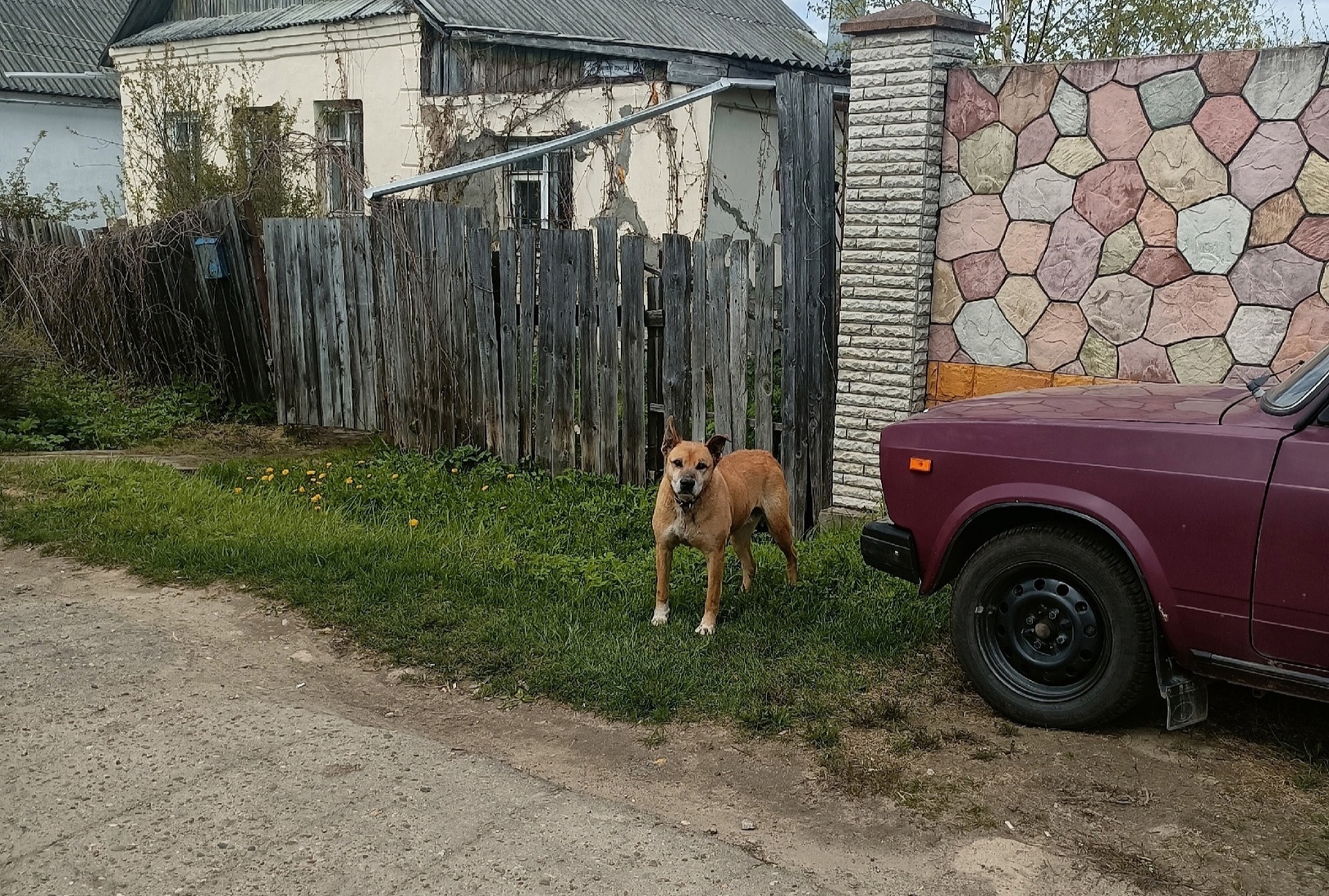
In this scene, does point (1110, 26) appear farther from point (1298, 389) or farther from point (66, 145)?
point (66, 145)

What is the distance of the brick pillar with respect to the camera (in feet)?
22.4

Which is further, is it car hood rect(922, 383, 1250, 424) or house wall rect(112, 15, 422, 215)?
house wall rect(112, 15, 422, 215)

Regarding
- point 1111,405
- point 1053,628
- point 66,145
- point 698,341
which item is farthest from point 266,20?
point 1053,628

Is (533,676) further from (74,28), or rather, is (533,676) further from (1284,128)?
(74,28)

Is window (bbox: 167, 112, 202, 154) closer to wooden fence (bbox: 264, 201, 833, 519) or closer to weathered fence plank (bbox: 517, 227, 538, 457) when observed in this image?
wooden fence (bbox: 264, 201, 833, 519)

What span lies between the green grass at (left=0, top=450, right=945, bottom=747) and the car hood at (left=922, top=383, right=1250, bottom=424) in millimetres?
1155

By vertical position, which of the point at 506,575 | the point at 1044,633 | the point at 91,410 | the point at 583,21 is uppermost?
the point at 583,21

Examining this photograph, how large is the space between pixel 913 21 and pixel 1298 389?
3.44 m

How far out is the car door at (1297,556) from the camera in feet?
12.6

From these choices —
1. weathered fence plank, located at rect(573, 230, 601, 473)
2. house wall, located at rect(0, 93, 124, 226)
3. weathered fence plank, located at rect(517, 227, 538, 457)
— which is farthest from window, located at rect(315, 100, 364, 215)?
house wall, located at rect(0, 93, 124, 226)

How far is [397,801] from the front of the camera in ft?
13.3

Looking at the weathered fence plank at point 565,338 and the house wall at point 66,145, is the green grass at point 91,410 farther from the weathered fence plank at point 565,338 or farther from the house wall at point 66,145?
the house wall at point 66,145

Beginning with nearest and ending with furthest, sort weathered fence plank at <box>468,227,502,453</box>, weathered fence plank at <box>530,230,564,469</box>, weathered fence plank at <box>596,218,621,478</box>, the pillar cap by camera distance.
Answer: the pillar cap < weathered fence plank at <box>596,218,621,478</box> < weathered fence plank at <box>530,230,564,469</box> < weathered fence plank at <box>468,227,502,453</box>

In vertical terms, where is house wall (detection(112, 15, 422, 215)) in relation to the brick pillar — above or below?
above
